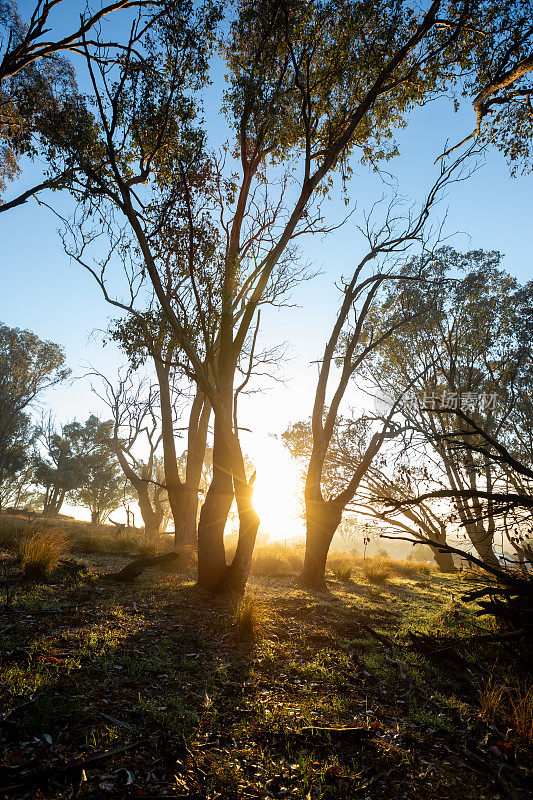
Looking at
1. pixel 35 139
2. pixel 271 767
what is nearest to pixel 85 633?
pixel 271 767

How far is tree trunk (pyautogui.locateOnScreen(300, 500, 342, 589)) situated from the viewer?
36.6 ft

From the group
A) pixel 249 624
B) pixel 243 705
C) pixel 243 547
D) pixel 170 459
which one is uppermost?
pixel 170 459

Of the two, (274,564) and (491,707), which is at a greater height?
(491,707)

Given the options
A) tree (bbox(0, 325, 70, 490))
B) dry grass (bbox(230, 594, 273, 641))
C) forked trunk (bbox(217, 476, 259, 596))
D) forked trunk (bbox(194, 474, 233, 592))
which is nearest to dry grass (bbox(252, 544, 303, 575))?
forked trunk (bbox(194, 474, 233, 592))

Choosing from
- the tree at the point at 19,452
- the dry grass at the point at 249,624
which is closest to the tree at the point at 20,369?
the tree at the point at 19,452

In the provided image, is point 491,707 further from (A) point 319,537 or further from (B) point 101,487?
(B) point 101,487

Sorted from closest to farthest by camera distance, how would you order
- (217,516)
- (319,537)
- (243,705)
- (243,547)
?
(243,705) < (243,547) < (217,516) < (319,537)

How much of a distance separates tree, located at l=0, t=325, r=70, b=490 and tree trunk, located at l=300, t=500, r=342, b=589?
969 inches

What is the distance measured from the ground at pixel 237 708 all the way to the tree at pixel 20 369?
82.6 feet

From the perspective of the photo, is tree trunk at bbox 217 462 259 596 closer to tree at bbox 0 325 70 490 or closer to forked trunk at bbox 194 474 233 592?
forked trunk at bbox 194 474 233 592

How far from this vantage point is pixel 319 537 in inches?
444

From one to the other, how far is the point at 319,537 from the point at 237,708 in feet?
26.3

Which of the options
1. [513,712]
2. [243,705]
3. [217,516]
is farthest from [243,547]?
[513,712]

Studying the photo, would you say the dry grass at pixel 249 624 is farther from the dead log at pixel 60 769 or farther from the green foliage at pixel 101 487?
the green foliage at pixel 101 487
